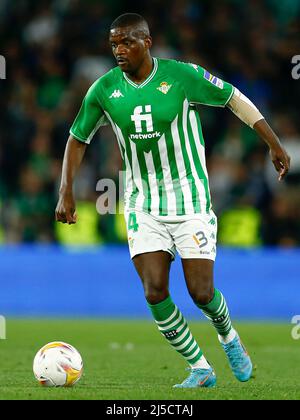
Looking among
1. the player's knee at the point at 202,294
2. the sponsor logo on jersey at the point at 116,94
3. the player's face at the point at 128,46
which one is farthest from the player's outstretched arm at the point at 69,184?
the player's knee at the point at 202,294

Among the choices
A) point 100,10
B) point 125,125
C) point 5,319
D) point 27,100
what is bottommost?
point 5,319

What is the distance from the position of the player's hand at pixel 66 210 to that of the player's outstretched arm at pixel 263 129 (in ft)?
4.12

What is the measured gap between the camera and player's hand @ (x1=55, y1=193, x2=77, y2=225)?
23.2ft

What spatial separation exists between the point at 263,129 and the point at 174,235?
0.91 metres

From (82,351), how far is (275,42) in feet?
24.4

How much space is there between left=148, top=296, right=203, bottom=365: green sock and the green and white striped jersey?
2.02 feet

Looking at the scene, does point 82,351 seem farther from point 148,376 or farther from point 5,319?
point 5,319

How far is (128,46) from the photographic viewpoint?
23.0 ft

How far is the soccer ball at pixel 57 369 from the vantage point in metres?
6.97

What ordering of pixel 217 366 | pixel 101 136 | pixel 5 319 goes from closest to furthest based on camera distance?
1. pixel 217 366
2. pixel 5 319
3. pixel 101 136

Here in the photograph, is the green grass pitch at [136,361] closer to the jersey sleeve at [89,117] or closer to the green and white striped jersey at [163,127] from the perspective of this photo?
the green and white striped jersey at [163,127]

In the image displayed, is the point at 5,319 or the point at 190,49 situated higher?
the point at 190,49

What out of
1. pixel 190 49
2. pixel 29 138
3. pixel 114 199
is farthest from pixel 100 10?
pixel 114 199
